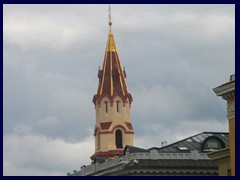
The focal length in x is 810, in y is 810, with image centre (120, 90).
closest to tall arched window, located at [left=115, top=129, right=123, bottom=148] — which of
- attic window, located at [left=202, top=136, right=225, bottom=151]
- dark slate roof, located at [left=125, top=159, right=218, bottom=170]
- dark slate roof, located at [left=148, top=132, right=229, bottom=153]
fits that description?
dark slate roof, located at [left=148, top=132, right=229, bottom=153]

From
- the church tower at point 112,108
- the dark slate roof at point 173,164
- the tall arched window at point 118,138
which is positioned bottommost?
the dark slate roof at point 173,164

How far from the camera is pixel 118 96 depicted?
10981 cm

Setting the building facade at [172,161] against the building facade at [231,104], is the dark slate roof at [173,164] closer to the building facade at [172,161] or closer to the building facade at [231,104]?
the building facade at [172,161]

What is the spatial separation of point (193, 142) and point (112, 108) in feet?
114

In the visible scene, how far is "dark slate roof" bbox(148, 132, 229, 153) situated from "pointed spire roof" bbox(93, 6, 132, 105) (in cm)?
3286

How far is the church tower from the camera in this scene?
10762 centimetres

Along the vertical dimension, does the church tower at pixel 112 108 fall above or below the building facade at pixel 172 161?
above

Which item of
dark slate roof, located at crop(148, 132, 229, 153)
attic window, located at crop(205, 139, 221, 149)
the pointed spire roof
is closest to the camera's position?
attic window, located at crop(205, 139, 221, 149)

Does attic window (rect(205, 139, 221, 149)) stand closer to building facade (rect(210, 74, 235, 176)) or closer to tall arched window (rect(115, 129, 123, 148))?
building facade (rect(210, 74, 235, 176))

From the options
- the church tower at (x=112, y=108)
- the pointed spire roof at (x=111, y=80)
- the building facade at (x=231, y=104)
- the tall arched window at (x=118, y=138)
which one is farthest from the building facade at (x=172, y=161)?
the pointed spire roof at (x=111, y=80)

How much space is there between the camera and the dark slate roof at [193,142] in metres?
72.2

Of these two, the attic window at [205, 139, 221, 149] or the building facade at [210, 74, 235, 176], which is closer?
the building facade at [210, 74, 235, 176]
